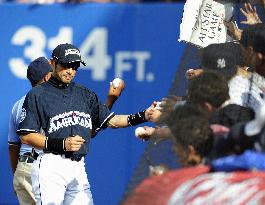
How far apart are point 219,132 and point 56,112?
291cm

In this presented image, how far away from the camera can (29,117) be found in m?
7.24

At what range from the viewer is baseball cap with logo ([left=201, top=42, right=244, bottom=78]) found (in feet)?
19.1

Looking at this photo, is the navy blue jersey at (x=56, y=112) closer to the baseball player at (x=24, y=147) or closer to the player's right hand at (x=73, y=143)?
the player's right hand at (x=73, y=143)

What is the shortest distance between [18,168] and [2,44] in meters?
2.48

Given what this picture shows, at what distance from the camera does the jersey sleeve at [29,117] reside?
7227mm

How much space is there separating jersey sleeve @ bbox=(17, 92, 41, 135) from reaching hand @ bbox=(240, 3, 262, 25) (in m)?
1.66

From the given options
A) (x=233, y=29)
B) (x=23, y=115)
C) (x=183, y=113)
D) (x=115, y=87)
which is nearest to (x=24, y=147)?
(x=23, y=115)

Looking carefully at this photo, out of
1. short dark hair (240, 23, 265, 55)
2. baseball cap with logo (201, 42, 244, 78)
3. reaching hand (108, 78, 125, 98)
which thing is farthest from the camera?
reaching hand (108, 78, 125, 98)

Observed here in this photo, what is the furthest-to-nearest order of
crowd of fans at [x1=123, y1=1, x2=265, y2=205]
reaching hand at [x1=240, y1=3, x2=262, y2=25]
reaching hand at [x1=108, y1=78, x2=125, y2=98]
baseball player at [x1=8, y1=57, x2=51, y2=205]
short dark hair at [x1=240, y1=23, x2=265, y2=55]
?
baseball player at [x1=8, y1=57, x2=51, y2=205] → reaching hand at [x1=108, y1=78, x2=125, y2=98] → reaching hand at [x1=240, y1=3, x2=262, y2=25] → short dark hair at [x1=240, y1=23, x2=265, y2=55] → crowd of fans at [x1=123, y1=1, x2=265, y2=205]

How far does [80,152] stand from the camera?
7316 mm

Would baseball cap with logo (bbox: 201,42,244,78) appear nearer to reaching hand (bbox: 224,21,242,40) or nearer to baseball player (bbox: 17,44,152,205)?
reaching hand (bbox: 224,21,242,40)

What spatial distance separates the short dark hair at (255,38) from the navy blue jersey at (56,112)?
185cm

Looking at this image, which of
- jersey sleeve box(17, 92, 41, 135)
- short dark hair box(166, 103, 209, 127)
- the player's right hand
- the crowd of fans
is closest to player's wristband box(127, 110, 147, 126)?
the player's right hand

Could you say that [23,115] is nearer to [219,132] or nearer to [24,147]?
[24,147]
